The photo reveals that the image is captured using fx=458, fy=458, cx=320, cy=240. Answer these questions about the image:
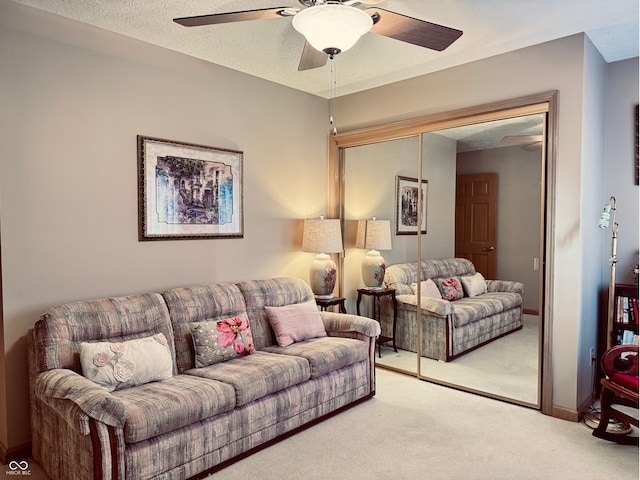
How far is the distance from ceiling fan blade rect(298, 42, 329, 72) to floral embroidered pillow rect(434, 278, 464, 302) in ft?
7.11

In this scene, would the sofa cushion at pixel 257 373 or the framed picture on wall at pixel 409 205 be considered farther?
the framed picture on wall at pixel 409 205

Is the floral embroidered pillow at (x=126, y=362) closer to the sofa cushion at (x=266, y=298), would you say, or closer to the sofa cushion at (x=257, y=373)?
the sofa cushion at (x=257, y=373)

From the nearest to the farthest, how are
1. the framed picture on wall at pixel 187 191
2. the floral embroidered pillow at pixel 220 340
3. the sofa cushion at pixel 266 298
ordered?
the floral embroidered pillow at pixel 220 340 < the framed picture on wall at pixel 187 191 < the sofa cushion at pixel 266 298

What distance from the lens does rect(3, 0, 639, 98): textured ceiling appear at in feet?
8.84

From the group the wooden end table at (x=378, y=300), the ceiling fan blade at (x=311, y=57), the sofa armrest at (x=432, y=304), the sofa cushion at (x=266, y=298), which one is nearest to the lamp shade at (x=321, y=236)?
the sofa cushion at (x=266, y=298)

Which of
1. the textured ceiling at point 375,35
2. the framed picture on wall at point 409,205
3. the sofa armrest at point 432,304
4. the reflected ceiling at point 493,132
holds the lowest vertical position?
the sofa armrest at point 432,304

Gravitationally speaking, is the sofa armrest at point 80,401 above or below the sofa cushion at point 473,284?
below

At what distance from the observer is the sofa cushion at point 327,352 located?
3.17 m

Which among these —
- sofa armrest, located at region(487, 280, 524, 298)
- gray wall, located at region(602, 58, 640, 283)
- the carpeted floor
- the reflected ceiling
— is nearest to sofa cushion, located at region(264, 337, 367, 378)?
the carpeted floor

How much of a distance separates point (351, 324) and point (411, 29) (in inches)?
88.1

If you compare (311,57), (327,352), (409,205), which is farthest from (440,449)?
(311,57)

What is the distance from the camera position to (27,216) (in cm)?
273

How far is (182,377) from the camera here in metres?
2.81

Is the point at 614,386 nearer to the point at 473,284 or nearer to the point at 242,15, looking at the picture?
the point at 473,284
